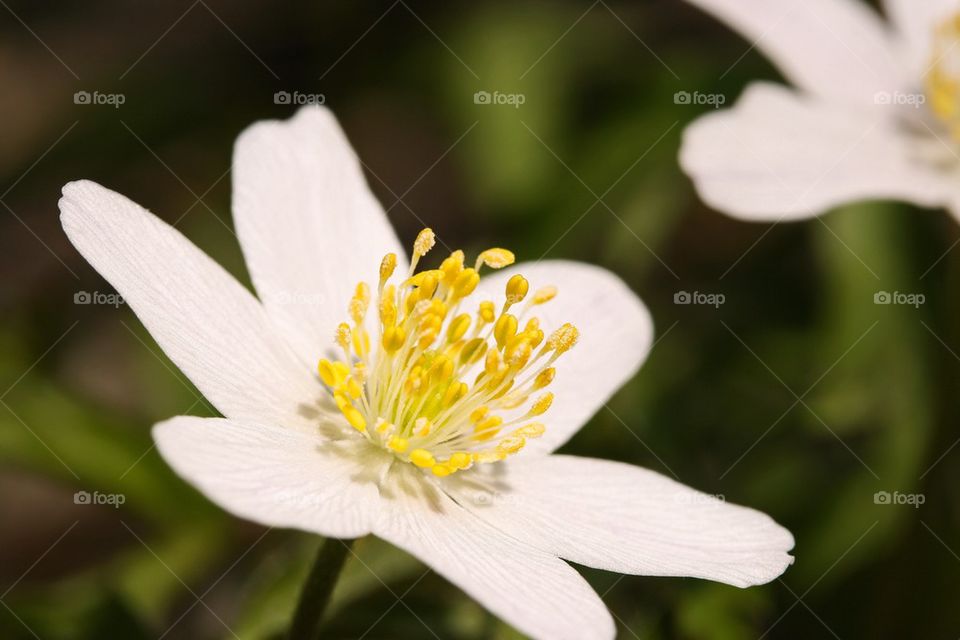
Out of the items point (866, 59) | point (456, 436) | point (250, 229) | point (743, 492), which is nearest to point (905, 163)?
point (866, 59)

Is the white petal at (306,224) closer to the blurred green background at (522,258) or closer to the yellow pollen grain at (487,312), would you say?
the yellow pollen grain at (487,312)

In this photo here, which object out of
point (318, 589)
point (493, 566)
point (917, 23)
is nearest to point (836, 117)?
point (917, 23)

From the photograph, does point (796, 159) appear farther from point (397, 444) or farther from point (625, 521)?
point (397, 444)

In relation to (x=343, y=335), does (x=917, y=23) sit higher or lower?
higher

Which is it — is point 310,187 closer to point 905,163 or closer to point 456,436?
point 456,436

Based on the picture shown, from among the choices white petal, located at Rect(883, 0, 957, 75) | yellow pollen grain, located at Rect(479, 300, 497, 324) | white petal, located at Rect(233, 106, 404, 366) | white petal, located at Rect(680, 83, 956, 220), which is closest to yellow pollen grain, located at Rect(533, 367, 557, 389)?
yellow pollen grain, located at Rect(479, 300, 497, 324)

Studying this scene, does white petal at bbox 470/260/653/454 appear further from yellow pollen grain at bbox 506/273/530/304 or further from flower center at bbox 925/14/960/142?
flower center at bbox 925/14/960/142

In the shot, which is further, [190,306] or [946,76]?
[946,76]
